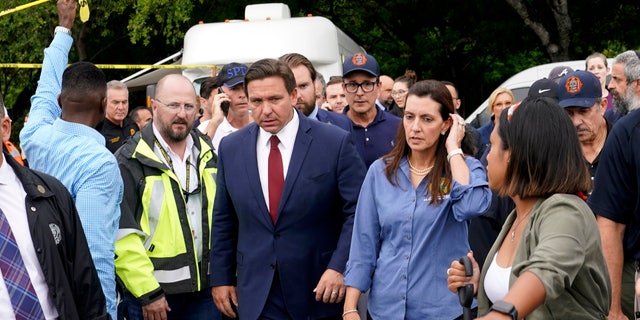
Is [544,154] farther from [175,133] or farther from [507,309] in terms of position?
[175,133]

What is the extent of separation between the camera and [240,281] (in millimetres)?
5879

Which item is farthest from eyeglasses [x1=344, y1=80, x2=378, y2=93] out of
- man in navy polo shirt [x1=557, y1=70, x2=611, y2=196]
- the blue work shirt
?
man in navy polo shirt [x1=557, y1=70, x2=611, y2=196]

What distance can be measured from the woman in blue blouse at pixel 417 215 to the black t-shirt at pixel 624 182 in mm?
615

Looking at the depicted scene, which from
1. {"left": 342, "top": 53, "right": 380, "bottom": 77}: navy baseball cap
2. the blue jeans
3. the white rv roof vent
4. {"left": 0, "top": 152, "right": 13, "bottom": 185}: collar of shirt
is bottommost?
the blue jeans

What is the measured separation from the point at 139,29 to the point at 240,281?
1596 cm

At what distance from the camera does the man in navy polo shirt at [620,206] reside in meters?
5.04

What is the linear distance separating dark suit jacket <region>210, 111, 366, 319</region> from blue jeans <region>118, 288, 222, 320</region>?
2.18 ft

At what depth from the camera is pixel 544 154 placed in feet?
12.7

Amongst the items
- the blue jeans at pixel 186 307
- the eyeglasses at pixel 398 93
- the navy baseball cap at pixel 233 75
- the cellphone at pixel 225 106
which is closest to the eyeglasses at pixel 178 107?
the blue jeans at pixel 186 307

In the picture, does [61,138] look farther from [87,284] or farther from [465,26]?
[465,26]

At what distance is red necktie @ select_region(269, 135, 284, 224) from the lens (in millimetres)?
5797

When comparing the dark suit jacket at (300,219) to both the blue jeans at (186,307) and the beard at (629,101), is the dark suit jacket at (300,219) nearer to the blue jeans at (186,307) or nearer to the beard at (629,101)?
the blue jeans at (186,307)

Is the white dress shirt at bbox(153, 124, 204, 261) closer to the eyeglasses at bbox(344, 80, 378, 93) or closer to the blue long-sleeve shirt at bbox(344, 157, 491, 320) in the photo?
the blue long-sleeve shirt at bbox(344, 157, 491, 320)

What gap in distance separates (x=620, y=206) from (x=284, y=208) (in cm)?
183
